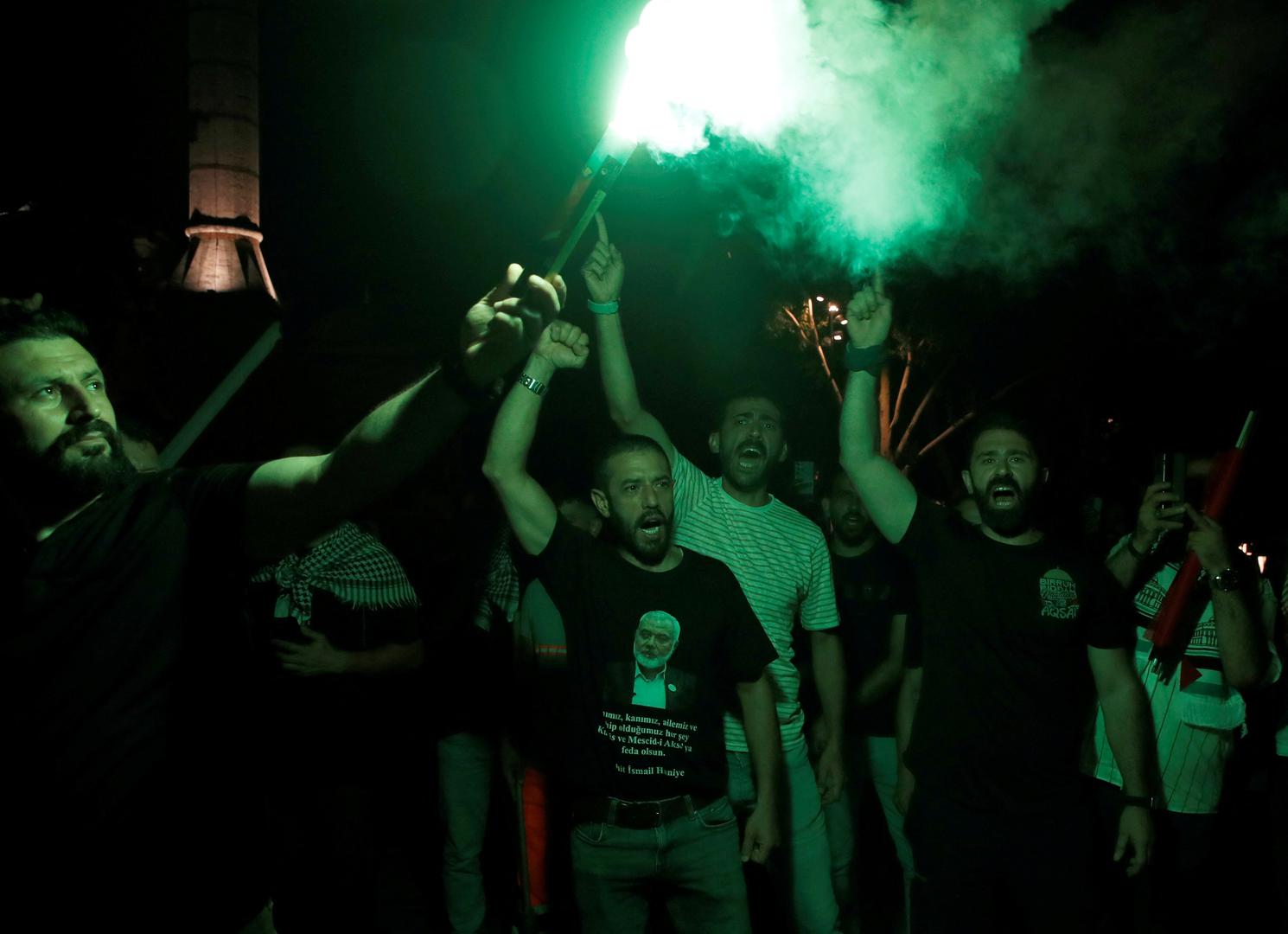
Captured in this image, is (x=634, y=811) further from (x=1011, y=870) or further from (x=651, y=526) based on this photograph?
(x=1011, y=870)

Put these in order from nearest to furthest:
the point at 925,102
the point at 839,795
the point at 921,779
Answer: the point at 921,779 → the point at 925,102 → the point at 839,795

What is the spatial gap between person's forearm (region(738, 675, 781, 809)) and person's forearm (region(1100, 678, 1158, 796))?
146cm

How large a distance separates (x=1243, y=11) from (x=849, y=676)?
13.0 ft

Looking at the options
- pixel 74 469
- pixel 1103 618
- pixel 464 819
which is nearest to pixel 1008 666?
pixel 1103 618

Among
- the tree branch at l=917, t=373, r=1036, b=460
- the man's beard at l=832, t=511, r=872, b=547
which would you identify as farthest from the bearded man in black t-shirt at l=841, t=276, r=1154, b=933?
the tree branch at l=917, t=373, r=1036, b=460

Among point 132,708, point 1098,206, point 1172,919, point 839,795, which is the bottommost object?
point 1172,919

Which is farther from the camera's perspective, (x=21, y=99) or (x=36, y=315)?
(x=21, y=99)

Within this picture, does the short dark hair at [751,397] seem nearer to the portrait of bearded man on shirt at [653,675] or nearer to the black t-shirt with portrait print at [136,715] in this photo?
the portrait of bearded man on shirt at [653,675]

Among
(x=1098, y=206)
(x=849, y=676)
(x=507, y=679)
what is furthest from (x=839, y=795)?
(x=1098, y=206)

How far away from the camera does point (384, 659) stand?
16.5 ft

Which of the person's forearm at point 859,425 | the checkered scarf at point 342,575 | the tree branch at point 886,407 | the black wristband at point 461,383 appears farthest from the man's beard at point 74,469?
the tree branch at point 886,407

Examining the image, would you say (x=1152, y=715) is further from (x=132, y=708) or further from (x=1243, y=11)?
(x=132, y=708)

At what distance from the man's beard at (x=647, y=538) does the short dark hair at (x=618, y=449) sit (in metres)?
0.25

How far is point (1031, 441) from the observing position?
421 cm
